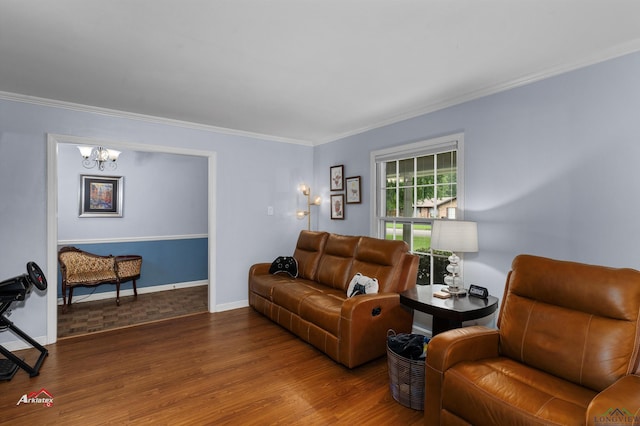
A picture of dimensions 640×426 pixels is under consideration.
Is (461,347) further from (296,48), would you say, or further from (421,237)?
(296,48)

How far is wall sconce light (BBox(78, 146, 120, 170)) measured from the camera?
429 cm

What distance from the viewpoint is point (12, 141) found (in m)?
3.00

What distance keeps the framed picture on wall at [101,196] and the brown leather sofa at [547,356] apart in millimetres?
5105

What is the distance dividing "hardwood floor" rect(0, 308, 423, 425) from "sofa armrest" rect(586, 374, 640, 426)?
1089 mm

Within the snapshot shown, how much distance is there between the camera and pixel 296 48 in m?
2.14

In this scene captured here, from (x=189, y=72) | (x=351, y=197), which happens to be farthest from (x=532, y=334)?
(x=189, y=72)

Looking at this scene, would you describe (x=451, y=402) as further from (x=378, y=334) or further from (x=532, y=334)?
(x=378, y=334)

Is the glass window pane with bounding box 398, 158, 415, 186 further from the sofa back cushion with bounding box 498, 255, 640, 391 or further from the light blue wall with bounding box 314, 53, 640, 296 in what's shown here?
the sofa back cushion with bounding box 498, 255, 640, 391

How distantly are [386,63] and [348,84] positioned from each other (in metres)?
0.47

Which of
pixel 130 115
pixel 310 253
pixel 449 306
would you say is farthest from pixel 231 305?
pixel 449 306

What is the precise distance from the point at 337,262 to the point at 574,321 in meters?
2.29

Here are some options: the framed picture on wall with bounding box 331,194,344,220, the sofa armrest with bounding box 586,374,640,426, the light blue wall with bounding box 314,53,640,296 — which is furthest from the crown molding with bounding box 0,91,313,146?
the sofa armrest with bounding box 586,374,640,426

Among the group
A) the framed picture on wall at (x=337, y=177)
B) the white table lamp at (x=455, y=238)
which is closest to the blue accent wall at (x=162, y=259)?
the framed picture on wall at (x=337, y=177)

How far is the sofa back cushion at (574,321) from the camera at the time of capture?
5.17ft
